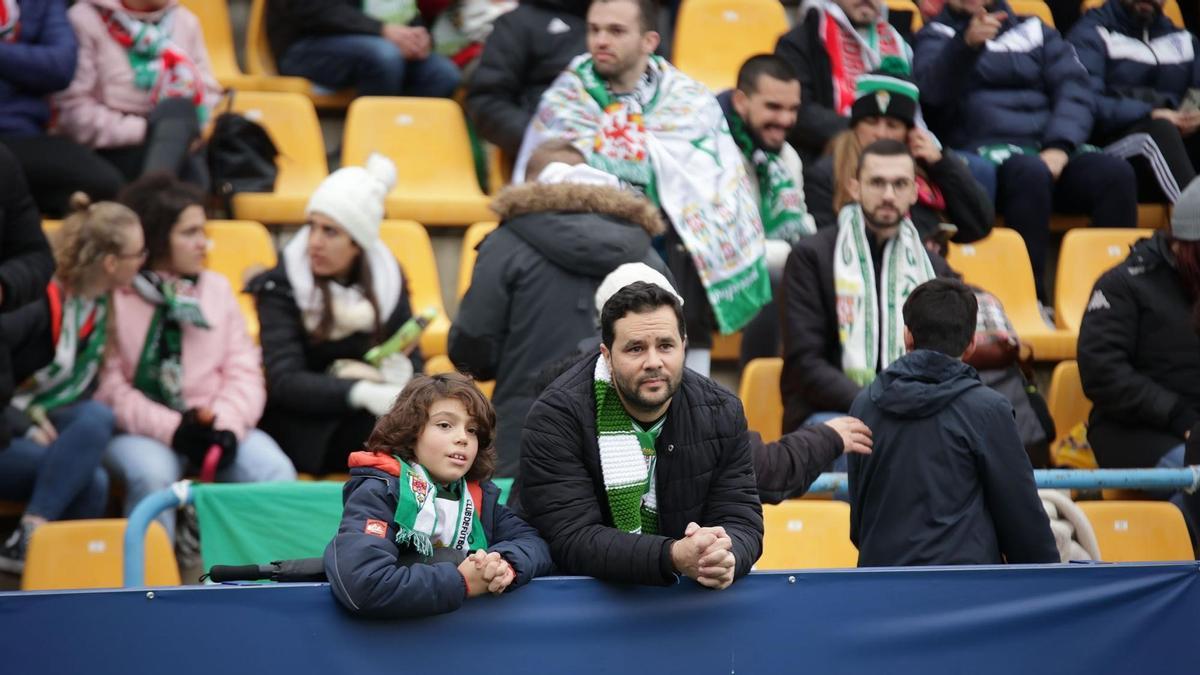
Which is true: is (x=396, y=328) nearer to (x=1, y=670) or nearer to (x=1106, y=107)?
(x=1, y=670)

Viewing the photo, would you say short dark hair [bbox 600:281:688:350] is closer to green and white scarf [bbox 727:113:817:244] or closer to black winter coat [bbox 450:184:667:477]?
black winter coat [bbox 450:184:667:477]

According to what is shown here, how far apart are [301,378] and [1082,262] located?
366 centimetres

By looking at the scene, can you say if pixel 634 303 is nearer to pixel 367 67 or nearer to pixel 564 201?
pixel 564 201

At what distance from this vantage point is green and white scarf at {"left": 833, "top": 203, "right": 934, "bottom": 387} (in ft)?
20.8

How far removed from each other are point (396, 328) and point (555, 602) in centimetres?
267

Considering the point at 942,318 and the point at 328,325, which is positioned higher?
the point at 942,318

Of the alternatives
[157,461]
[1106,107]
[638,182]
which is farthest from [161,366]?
[1106,107]

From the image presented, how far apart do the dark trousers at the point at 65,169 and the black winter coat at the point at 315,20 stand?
1.37 metres

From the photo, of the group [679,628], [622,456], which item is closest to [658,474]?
[622,456]

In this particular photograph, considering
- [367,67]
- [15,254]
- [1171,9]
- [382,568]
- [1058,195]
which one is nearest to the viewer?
[382,568]

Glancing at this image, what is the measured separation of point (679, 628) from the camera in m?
3.99

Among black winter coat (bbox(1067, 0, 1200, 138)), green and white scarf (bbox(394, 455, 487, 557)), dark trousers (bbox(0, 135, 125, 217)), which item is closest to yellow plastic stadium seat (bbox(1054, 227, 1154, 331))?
black winter coat (bbox(1067, 0, 1200, 138))

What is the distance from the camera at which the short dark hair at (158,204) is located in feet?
20.9

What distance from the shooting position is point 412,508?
3877 mm
